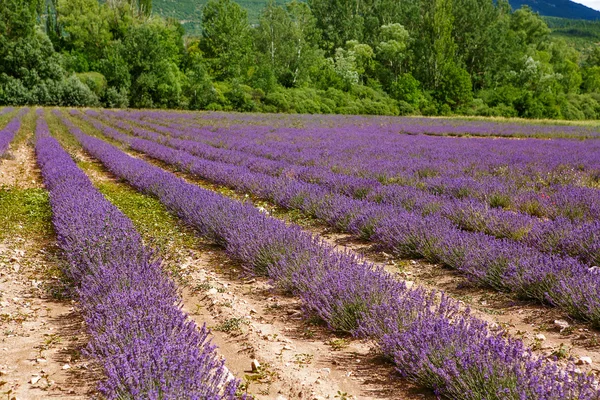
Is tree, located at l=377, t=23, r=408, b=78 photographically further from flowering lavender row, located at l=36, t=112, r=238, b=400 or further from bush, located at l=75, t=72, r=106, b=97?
flowering lavender row, located at l=36, t=112, r=238, b=400

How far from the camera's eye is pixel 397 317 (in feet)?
10.1

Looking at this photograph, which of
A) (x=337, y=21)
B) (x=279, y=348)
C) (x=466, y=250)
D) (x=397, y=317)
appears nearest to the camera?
(x=397, y=317)

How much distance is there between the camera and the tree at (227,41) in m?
→ 53.1

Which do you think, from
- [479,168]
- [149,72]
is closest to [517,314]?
[479,168]

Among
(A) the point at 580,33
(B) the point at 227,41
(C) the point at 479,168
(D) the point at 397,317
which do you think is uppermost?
(A) the point at 580,33

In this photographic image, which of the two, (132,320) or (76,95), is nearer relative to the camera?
(132,320)

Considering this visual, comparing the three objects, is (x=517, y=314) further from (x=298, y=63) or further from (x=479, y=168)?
(x=298, y=63)

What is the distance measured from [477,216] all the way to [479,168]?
4984 mm

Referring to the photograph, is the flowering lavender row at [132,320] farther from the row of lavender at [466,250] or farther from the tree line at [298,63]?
the tree line at [298,63]

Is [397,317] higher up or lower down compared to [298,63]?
lower down

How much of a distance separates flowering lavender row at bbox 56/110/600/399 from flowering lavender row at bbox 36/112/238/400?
95 cm

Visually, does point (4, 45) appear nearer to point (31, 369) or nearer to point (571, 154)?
point (571, 154)

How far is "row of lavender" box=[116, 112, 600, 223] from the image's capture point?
7164 mm

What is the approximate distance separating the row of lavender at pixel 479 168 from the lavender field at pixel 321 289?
0.07 m
